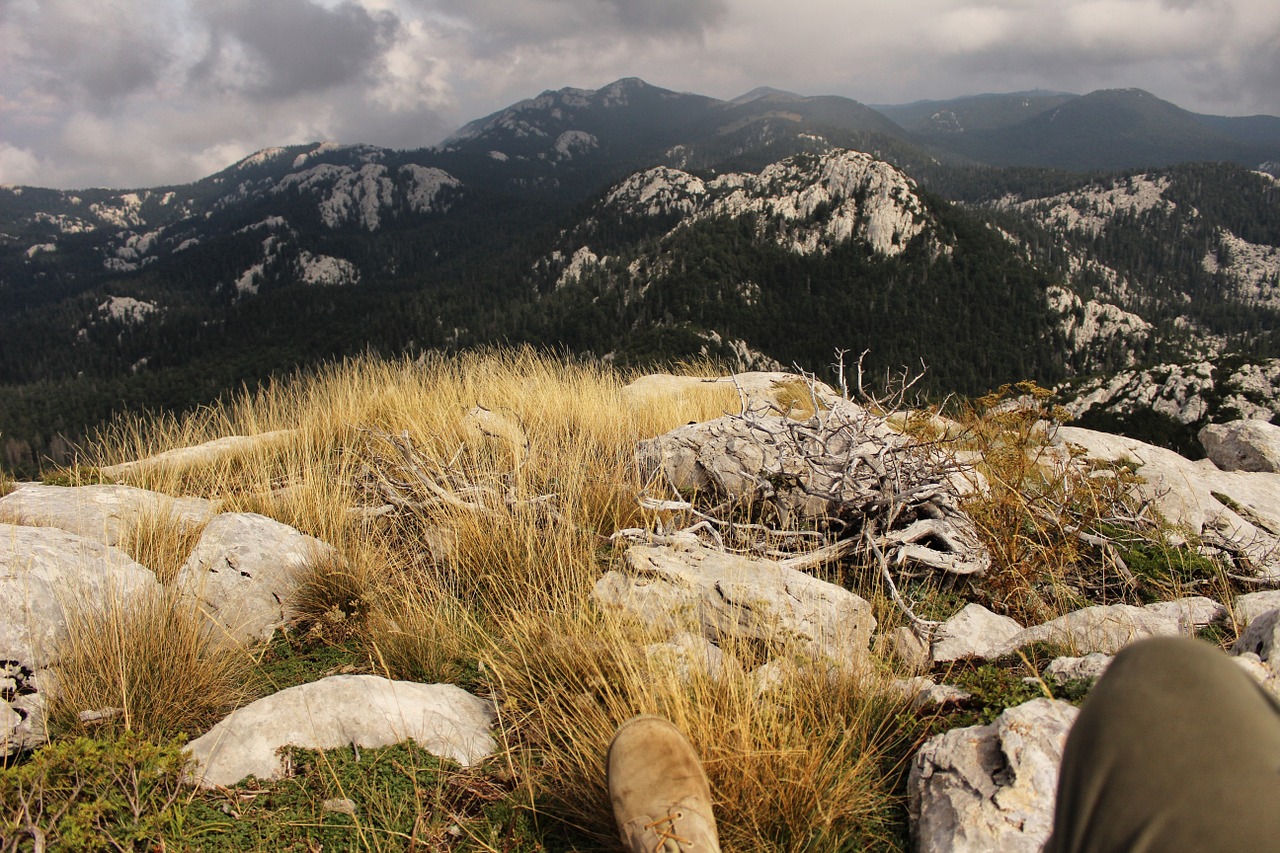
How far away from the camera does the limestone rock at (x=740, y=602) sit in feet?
10.3

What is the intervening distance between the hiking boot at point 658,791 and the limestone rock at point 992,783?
2.76 ft

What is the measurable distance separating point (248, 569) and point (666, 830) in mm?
3436

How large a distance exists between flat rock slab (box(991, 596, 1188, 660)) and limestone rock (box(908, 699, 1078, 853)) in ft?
3.24

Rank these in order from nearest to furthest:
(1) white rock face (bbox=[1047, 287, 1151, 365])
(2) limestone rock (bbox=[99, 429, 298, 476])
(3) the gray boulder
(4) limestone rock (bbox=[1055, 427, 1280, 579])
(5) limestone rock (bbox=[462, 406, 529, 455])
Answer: (3) the gray boulder
(4) limestone rock (bbox=[1055, 427, 1280, 579])
(5) limestone rock (bbox=[462, 406, 529, 455])
(2) limestone rock (bbox=[99, 429, 298, 476])
(1) white rock face (bbox=[1047, 287, 1151, 365])

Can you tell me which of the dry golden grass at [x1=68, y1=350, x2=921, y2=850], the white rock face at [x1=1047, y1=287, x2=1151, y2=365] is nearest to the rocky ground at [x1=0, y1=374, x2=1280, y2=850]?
the dry golden grass at [x1=68, y1=350, x2=921, y2=850]

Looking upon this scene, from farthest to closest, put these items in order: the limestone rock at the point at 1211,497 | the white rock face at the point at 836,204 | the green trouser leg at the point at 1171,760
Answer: the white rock face at the point at 836,204, the limestone rock at the point at 1211,497, the green trouser leg at the point at 1171,760

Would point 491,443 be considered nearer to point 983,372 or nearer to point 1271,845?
point 1271,845

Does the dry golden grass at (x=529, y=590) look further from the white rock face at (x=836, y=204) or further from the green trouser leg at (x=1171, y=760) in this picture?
the white rock face at (x=836, y=204)

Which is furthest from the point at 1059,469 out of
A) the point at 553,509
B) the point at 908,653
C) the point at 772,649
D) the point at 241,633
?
the point at 241,633

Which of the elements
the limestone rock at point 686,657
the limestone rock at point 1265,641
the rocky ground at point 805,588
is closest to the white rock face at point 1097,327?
the rocky ground at point 805,588

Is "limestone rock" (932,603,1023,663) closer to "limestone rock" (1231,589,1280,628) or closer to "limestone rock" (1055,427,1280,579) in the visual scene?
"limestone rock" (1231,589,1280,628)

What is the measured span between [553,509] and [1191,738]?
13.5 ft

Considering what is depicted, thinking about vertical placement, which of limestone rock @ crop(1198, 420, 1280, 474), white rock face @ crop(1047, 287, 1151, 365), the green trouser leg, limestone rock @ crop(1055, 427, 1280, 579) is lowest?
white rock face @ crop(1047, 287, 1151, 365)

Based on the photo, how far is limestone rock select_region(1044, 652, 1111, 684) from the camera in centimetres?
282
